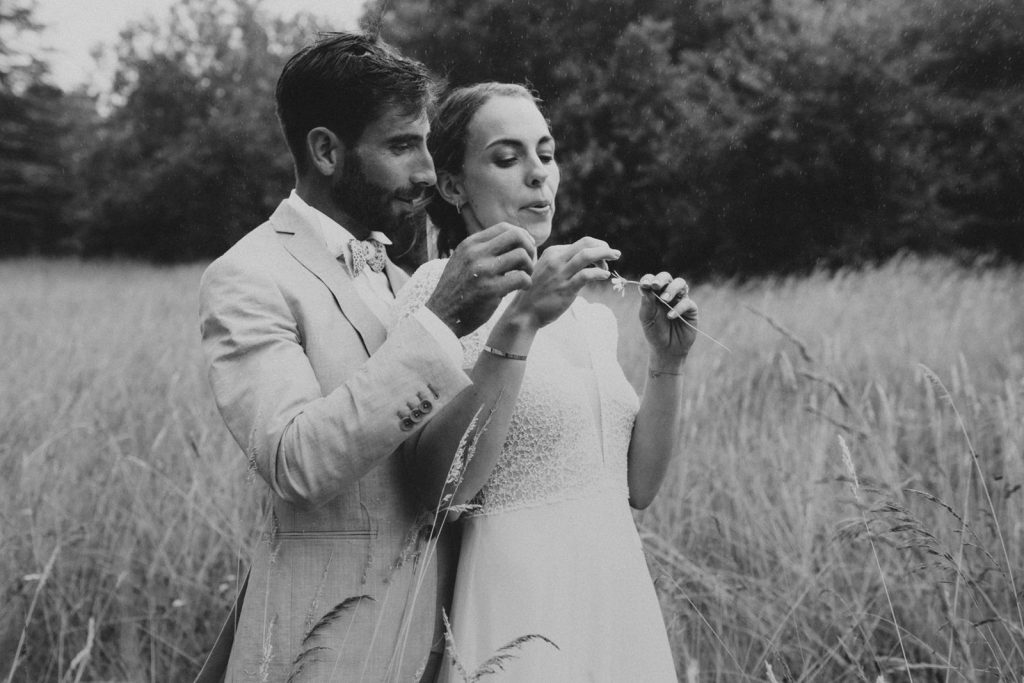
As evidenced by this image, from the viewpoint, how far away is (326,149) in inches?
76.0

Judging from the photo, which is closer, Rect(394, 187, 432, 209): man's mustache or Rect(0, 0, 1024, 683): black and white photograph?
Rect(0, 0, 1024, 683): black and white photograph

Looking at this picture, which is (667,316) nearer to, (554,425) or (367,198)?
(554,425)

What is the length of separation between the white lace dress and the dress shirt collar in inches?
6.4

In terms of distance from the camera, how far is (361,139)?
190 cm

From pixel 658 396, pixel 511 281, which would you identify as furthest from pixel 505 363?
pixel 658 396

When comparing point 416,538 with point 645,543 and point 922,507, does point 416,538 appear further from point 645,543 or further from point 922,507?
point 922,507

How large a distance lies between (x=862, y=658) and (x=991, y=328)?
199 inches

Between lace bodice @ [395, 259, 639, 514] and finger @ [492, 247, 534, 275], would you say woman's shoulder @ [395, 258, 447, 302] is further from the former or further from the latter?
finger @ [492, 247, 534, 275]

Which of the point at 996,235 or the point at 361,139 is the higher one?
the point at 361,139

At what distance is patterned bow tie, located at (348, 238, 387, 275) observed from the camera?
192 centimetres

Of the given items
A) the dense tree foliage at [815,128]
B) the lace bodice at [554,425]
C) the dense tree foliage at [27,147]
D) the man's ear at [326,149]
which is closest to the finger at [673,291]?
the lace bodice at [554,425]

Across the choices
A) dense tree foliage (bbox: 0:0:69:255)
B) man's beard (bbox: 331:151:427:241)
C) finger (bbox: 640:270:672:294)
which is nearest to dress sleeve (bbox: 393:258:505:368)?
man's beard (bbox: 331:151:427:241)

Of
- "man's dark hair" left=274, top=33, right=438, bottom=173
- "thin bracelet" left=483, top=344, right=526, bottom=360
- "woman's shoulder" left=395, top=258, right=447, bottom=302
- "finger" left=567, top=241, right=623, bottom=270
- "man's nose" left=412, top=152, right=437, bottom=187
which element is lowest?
"thin bracelet" left=483, top=344, right=526, bottom=360

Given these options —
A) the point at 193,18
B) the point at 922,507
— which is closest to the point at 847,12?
the point at 922,507
